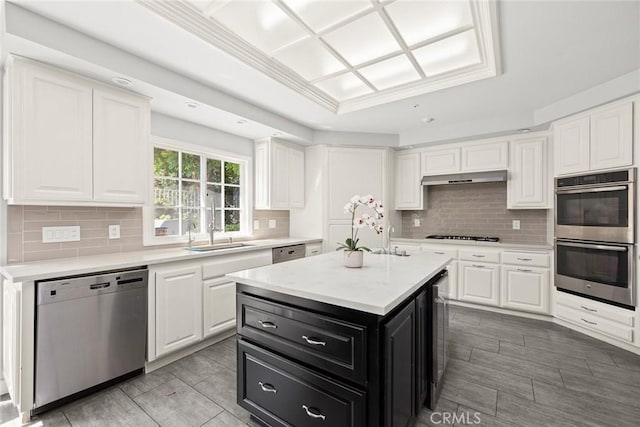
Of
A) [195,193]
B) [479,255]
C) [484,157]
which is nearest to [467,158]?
[484,157]

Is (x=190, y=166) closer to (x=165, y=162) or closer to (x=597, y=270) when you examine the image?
(x=165, y=162)

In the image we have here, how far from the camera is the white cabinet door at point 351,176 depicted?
4.41 metres

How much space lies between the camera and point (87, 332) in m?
1.93

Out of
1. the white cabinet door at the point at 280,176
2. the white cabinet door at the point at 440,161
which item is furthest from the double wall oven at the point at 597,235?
the white cabinet door at the point at 280,176

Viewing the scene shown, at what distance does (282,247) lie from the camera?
12.0 ft

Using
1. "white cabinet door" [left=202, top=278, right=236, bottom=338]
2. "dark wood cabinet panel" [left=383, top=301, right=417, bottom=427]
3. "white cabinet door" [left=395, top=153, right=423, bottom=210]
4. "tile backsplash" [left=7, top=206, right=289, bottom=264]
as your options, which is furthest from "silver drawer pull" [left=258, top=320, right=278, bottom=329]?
"white cabinet door" [left=395, top=153, right=423, bottom=210]

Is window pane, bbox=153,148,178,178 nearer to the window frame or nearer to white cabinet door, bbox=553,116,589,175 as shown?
the window frame

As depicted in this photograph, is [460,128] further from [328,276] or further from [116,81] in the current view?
[116,81]

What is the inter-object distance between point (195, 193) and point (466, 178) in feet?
12.0

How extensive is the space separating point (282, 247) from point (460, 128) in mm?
2946

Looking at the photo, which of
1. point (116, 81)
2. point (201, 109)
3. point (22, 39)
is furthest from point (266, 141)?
point (22, 39)

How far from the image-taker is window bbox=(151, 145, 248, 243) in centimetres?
308

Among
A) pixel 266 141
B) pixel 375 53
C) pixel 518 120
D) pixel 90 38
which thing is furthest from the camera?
pixel 266 141

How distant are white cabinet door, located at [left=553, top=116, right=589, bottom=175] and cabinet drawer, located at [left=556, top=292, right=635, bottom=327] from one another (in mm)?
1391
